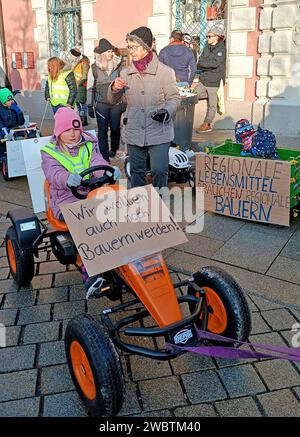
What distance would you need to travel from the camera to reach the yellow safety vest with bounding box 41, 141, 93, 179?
3.33 meters

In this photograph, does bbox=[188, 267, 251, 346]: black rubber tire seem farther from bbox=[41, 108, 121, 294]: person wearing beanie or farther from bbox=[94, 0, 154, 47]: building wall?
bbox=[94, 0, 154, 47]: building wall

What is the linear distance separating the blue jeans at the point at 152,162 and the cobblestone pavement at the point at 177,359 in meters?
0.84

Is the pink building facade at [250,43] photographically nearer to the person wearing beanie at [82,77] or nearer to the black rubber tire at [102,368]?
the person wearing beanie at [82,77]

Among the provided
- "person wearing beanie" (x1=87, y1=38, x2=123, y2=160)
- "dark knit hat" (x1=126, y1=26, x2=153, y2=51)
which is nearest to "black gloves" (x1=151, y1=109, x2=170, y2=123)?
"dark knit hat" (x1=126, y1=26, x2=153, y2=51)

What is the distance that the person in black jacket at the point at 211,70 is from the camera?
340 inches

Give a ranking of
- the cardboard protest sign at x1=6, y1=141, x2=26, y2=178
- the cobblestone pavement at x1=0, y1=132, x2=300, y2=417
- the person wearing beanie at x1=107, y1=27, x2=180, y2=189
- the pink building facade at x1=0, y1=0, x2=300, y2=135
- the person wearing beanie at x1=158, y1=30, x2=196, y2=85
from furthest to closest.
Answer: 1. the pink building facade at x1=0, y1=0, x2=300, y2=135
2. the person wearing beanie at x1=158, y1=30, x2=196, y2=85
3. the cardboard protest sign at x1=6, y1=141, x2=26, y2=178
4. the person wearing beanie at x1=107, y1=27, x2=180, y2=189
5. the cobblestone pavement at x1=0, y1=132, x2=300, y2=417

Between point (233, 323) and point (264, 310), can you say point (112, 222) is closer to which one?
point (233, 323)

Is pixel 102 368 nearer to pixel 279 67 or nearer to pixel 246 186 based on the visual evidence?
pixel 246 186

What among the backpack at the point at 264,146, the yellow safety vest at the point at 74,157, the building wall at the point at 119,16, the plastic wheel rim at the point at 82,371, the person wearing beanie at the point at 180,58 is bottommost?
the plastic wheel rim at the point at 82,371

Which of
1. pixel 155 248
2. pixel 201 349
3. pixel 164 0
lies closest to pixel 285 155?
pixel 155 248

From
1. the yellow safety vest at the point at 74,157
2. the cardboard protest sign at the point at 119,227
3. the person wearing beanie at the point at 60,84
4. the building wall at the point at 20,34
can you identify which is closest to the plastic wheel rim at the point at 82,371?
the cardboard protest sign at the point at 119,227

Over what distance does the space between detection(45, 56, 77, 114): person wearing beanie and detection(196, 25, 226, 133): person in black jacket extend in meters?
2.40

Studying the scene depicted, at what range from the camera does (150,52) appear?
4.36 m

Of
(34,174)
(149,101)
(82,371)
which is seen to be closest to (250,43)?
(149,101)
